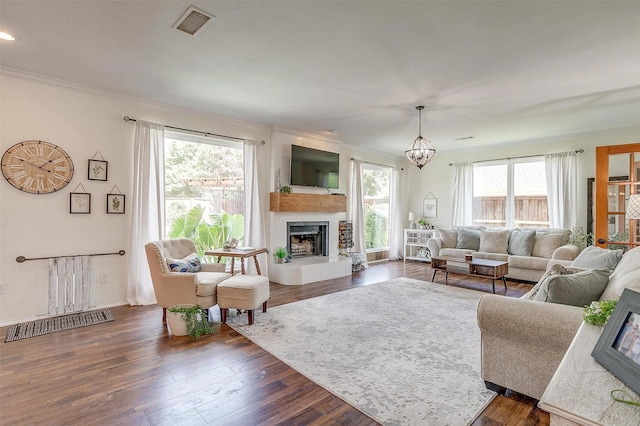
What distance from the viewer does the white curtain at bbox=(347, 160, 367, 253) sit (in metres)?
7.21

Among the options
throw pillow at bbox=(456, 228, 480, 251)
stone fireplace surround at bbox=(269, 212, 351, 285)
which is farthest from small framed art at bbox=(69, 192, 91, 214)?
throw pillow at bbox=(456, 228, 480, 251)

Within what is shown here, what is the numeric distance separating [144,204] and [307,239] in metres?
Result: 3.16

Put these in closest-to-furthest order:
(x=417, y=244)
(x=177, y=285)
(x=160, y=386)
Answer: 1. (x=160, y=386)
2. (x=177, y=285)
3. (x=417, y=244)

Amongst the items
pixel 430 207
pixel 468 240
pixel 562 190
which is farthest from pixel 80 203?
pixel 562 190

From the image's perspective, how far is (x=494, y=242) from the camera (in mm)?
6266

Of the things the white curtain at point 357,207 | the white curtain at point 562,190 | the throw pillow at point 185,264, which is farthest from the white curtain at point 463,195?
the throw pillow at point 185,264

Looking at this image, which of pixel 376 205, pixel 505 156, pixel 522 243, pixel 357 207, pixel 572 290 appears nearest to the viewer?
pixel 572 290

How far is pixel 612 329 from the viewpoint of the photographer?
1.17 meters

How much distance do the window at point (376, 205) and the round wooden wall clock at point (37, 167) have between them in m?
5.57

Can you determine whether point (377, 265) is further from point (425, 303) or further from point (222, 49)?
point (222, 49)

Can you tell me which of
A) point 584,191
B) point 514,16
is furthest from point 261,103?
point 584,191

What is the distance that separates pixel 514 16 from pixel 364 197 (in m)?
5.39

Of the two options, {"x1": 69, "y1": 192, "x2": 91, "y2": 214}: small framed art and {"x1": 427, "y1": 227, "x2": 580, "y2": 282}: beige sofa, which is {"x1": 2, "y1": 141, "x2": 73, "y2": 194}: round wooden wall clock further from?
{"x1": 427, "y1": 227, "x2": 580, "y2": 282}: beige sofa

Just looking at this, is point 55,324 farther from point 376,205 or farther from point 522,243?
point 522,243
